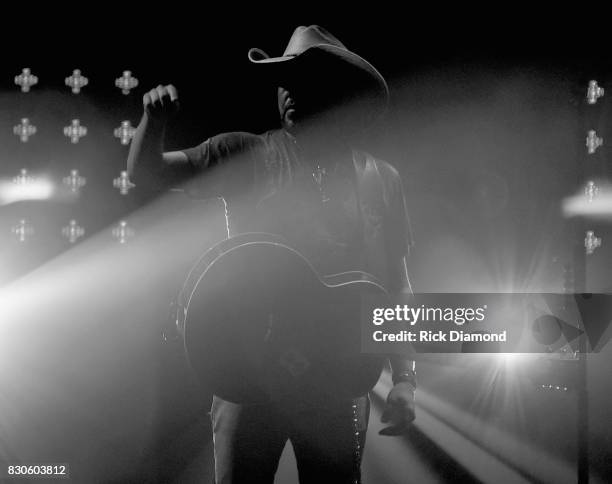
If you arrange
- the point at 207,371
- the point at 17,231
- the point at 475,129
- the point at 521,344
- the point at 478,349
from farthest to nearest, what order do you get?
the point at 17,231
the point at 475,129
the point at 521,344
the point at 478,349
the point at 207,371

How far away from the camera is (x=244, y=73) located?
158cm

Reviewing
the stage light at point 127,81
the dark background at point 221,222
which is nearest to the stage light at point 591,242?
the dark background at point 221,222

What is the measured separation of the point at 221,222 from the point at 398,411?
2.39ft

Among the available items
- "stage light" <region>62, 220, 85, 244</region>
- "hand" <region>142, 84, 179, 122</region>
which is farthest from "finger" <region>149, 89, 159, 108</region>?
"stage light" <region>62, 220, 85, 244</region>

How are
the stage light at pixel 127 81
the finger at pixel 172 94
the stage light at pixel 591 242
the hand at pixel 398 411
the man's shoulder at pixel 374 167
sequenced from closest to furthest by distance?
1. the finger at pixel 172 94
2. the hand at pixel 398 411
3. the man's shoulder at pixel 374 167
4. the stage light at pixel 127 81
5. the stage light at pixel 591 242

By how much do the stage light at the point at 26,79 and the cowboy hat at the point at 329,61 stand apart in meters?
0.97

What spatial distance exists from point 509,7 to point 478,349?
43.0 inches

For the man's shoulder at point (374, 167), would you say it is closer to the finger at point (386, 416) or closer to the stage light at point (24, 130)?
the finger at point (386, 416)

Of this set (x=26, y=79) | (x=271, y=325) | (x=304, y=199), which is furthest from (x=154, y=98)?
(x=26, y=79)

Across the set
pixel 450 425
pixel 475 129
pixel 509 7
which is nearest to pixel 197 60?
pixel 475 129

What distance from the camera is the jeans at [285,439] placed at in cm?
107

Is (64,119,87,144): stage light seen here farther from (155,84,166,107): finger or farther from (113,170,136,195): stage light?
(155,84,166,107): finger

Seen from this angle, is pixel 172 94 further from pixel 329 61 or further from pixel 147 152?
pixel 329 61

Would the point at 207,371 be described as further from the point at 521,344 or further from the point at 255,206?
the point at 521,344
